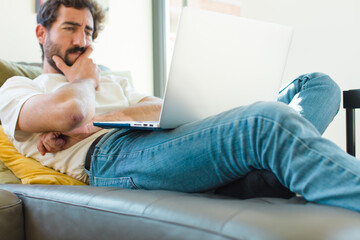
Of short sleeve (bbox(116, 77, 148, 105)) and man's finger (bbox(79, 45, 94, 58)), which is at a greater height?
man's finger (bbox(79, 45, 94, 58))

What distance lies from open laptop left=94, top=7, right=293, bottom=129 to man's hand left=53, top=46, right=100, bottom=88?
0.58 meters

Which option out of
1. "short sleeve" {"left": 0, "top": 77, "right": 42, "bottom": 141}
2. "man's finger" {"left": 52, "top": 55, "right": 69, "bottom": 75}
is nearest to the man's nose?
"man's finger" {"left": 52, "top": 55, "right": 69, "bottom": 75}

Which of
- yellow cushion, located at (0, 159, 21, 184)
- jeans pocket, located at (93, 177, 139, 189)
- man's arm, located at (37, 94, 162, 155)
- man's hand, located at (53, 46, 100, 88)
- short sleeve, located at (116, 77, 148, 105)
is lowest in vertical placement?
yellow cushion, located at (0, 159, 21, 184)

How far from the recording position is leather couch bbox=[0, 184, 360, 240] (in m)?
0.52

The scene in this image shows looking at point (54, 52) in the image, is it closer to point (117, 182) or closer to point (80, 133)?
point (80, 133)

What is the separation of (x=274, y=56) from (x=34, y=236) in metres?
0.78

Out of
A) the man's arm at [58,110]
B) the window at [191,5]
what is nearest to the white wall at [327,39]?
the window at [191,5]

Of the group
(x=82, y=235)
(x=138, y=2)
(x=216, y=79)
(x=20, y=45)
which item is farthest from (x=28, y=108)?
(x=138, y=2)

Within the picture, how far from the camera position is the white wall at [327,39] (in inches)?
88.0

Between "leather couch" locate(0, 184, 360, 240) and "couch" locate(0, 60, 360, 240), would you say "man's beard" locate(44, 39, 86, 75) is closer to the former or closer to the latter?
"couch" locate(0, 60, 360, 240)

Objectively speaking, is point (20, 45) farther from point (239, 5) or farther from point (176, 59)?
point (176, 59)

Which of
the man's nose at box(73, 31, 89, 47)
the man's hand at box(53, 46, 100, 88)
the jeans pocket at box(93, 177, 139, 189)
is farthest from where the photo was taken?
the man's nose at box(73, 31, 89, 47)

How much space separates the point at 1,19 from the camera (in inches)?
88.3

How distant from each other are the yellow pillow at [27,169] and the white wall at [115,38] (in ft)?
3.92
